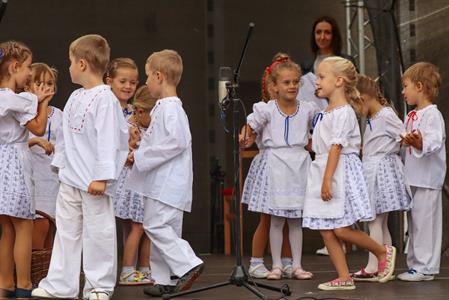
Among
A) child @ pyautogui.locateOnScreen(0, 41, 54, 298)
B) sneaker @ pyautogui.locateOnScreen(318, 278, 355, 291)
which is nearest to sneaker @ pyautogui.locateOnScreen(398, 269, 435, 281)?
sneaker @ pyautogui.locateOnScreen(318, 278, 355, 291)

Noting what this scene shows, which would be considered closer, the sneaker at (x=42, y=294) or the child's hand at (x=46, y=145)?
the sneaker at (x=42, y=294)

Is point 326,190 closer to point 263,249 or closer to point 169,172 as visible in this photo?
point 169,172

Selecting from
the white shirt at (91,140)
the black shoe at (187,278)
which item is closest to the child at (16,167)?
the white shirt at (91,140)

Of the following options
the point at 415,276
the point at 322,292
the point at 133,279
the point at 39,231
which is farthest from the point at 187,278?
the point at 415,276

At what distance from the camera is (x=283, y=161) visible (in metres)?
7.34

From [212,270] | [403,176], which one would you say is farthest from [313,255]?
[403,176]

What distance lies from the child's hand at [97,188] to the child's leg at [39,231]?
3.92 ft

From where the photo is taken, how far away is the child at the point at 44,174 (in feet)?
22.5

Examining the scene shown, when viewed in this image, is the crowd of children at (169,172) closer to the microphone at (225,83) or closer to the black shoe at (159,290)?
the black shoe at (159,290)

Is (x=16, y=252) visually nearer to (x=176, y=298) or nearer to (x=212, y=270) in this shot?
(x=176, y=298)

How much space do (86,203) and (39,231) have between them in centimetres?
111

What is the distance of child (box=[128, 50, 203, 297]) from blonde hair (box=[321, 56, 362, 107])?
3.25ft

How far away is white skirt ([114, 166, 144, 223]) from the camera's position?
23.4 feet

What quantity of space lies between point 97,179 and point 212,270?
8.56ft
